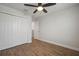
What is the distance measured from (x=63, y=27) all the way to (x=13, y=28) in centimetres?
284

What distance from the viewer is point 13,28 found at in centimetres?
349

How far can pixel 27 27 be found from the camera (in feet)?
14.6

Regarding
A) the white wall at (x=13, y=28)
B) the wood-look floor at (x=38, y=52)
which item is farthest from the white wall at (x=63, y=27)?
the white wall at (x=13, y=28)

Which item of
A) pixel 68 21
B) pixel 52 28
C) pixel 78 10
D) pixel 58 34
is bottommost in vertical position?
pixel 58 34

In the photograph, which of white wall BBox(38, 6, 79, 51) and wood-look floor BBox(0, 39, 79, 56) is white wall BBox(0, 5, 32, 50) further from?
white wall BBox(38, 6, 79, 51)

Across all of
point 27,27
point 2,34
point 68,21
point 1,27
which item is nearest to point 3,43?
point 2,34

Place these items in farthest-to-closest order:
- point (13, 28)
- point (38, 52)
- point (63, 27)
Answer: point (63, 27), point (13, 28), point (38, 52)

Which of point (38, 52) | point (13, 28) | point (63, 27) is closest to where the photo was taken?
point (38, 52)

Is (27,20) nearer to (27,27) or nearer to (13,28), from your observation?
(27,27)

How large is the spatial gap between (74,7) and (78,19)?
2.15 ft

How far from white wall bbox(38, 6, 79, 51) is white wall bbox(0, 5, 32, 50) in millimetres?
1499

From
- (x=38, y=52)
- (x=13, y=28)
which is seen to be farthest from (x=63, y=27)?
(x=13, y=28)

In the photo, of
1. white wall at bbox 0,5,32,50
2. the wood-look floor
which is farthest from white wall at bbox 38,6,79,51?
white wall at bbox 0,5,32,50

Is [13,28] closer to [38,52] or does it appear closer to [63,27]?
[38,52]
